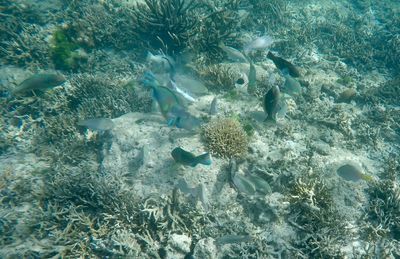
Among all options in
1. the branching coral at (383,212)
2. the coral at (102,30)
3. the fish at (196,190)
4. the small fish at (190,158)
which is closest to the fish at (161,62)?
the coral at (102,30)

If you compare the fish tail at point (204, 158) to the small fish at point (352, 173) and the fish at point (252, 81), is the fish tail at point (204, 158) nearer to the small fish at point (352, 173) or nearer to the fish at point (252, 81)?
the small fish at point (352, 173)

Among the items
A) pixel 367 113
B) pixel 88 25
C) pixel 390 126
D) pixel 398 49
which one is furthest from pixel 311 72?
pixel 88 25

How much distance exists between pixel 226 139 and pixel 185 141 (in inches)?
30.1

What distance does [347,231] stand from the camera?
14.5 ft

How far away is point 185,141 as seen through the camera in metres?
5.11

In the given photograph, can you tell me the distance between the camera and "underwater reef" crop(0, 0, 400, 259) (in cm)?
429

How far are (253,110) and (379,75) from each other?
548 centimetres

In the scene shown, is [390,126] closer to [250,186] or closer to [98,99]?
[250,186]

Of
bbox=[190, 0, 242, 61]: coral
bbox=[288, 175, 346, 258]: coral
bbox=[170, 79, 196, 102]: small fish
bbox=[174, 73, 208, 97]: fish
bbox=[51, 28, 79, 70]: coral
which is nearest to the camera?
bbox=[288, 175, 346, 258]: coral

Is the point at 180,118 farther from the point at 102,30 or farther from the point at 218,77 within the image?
the point at 102,30

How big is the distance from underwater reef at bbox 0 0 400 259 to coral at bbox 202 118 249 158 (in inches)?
1.0

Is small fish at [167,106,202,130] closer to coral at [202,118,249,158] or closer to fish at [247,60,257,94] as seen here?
coral at [202,118,249,158]

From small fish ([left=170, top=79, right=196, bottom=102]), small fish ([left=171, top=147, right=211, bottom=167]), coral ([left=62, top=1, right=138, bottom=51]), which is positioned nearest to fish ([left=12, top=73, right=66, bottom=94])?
small fish ([left=170, top=79, right=196, bottom=102])

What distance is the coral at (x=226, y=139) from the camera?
16.3ft
